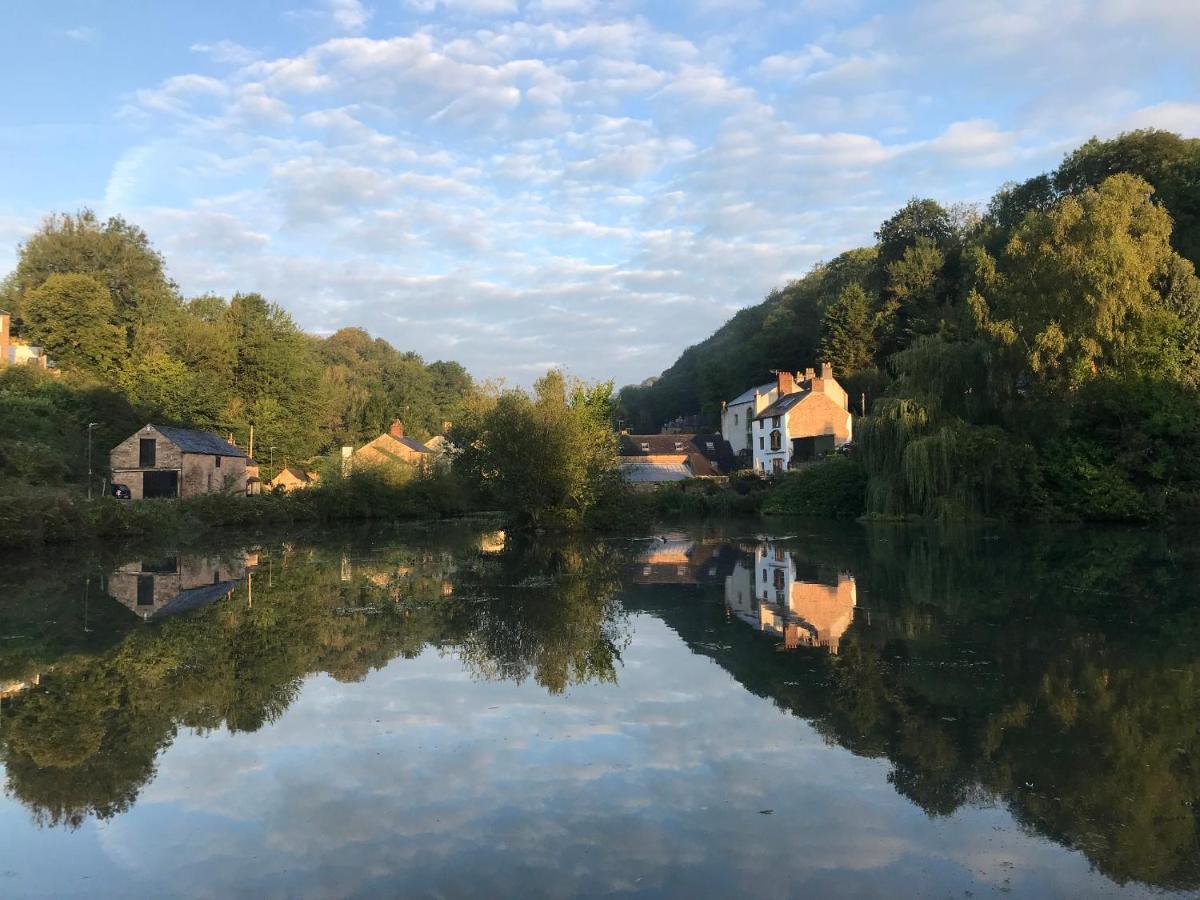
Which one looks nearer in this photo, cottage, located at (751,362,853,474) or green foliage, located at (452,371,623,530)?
green foliage, located at (452,371,623,530)

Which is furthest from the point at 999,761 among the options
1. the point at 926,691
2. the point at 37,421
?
the point at 37,421

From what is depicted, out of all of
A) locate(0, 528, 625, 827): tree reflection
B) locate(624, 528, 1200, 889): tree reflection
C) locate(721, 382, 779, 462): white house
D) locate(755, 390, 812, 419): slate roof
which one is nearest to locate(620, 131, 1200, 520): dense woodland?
locate(624, 528, 1200, 889): tree reflection

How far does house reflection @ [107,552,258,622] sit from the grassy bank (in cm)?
520

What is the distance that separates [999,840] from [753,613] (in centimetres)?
854

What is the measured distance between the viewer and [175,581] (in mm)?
19656

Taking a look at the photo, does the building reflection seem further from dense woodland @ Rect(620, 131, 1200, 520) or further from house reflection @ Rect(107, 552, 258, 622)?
dense woodland @ Rect(620, 131, 1200, 520)

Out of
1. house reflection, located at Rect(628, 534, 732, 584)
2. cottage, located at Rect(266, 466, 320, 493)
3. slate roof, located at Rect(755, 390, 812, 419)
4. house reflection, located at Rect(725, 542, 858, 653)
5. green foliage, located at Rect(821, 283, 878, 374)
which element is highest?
green foliage, located at Rect(821, 283, 878, 374)

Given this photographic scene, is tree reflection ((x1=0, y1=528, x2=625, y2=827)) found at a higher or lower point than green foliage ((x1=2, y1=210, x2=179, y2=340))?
lower

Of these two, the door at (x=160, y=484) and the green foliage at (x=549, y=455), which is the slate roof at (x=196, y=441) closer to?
the door at (x=160, y=484)

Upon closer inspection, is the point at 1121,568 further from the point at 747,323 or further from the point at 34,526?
the point at 747,323

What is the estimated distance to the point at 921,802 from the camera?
589 cm

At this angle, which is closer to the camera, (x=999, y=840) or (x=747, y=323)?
(x=999, y=840)

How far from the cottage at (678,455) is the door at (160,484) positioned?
112ft

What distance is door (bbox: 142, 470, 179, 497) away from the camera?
44.3m
